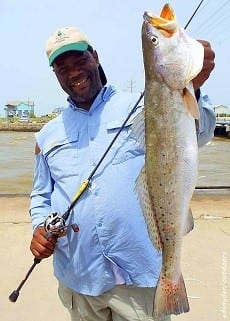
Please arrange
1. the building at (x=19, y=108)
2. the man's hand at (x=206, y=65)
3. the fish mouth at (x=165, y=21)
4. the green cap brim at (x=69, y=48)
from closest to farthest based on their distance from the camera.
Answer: the fish mouth at (x=165, y=21)
the man's hand at (x=206, y=65)
the green cap brim at (x=69, y=48)
the building at (x=19, y=108)

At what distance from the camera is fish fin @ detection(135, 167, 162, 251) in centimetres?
247

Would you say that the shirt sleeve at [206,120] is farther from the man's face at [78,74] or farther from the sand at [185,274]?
the sand at [185,274]

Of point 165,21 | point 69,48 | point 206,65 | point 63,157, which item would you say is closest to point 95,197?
point 63,157

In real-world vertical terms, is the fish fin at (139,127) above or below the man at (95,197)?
above

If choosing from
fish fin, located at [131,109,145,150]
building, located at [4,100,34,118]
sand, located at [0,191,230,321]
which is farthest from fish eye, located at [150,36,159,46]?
building, located at [4,100,34,118]

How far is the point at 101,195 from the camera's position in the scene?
2.86m

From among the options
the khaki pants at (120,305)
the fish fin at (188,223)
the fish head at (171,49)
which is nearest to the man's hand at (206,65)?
the fish head at (171,49)

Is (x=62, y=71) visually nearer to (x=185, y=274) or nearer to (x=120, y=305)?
(x=120, y=305)

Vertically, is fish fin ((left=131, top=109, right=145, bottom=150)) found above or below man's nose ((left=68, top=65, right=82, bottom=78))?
below

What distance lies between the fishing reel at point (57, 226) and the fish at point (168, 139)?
57 cm

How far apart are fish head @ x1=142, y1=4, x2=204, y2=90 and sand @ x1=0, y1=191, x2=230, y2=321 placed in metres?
2.83

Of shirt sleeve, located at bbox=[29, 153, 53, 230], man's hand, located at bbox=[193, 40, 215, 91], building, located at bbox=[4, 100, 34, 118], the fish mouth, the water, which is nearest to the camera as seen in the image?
the fish mouth

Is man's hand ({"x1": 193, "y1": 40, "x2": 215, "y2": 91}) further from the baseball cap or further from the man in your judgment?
the baseball cap

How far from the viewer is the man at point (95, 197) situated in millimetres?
2816
